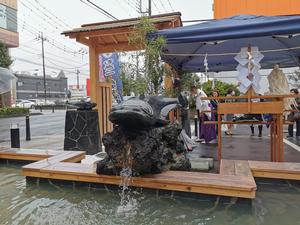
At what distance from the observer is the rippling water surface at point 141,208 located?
11.4 ft

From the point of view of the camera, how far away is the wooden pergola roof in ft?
22.6

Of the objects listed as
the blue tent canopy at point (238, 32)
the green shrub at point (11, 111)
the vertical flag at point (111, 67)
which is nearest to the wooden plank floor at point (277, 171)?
the blue tent canopy at point (238, 32)

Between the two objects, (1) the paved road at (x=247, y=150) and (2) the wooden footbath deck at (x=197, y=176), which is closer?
(2) the wooden footbath deck at (x=197, y=176)

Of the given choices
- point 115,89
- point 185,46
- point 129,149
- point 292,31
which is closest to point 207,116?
point 185,46

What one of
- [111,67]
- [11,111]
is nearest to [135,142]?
[111,67]

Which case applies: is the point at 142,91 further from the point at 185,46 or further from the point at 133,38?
the point at 185,46

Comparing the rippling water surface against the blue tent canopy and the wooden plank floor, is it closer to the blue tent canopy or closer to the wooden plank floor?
the wooden plank floor

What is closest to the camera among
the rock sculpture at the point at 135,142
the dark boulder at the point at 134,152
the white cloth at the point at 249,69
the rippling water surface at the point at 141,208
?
the rippling water surface at the point at 141,208

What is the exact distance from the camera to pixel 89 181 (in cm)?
450

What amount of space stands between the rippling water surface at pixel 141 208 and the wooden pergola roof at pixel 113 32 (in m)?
3.50

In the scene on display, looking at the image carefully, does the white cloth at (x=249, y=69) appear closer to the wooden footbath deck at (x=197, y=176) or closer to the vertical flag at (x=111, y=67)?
the wooden footbath deck at (x=197, y=176)

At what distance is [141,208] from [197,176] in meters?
0.88

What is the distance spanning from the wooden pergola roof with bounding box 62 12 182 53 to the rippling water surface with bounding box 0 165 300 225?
11.5 ft

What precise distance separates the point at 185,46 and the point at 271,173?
12.6 ft
